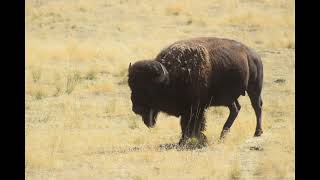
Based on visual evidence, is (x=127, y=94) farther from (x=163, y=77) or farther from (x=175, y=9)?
(x=175, y=9)

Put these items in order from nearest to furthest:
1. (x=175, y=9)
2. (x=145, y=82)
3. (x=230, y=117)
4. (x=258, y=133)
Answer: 1. (x=145, y=82)
2. (x=230, y=117)
3. (x=258, y=133)
4. (x=175, y=9)

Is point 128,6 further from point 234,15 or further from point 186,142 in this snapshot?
point 186,142

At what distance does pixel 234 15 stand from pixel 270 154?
21.0m

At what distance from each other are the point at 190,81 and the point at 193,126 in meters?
0.75

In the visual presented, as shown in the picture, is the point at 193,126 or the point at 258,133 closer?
the point at 193,126

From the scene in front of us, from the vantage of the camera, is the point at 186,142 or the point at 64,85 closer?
the point at 186,142

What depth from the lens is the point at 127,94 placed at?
1945 centimetres

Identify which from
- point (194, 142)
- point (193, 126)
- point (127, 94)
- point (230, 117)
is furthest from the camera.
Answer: point (127, 94)

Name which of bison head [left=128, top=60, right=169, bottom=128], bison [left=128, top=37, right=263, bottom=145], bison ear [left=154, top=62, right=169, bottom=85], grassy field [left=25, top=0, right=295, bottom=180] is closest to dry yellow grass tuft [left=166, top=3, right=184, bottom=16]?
grassy field [left=25, top=0, right=295, bottom=180]

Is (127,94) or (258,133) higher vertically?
(258,133)

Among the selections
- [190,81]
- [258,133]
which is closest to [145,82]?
[190,81]

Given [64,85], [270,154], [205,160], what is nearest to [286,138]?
[270,154]

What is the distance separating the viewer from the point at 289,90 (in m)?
19.6
